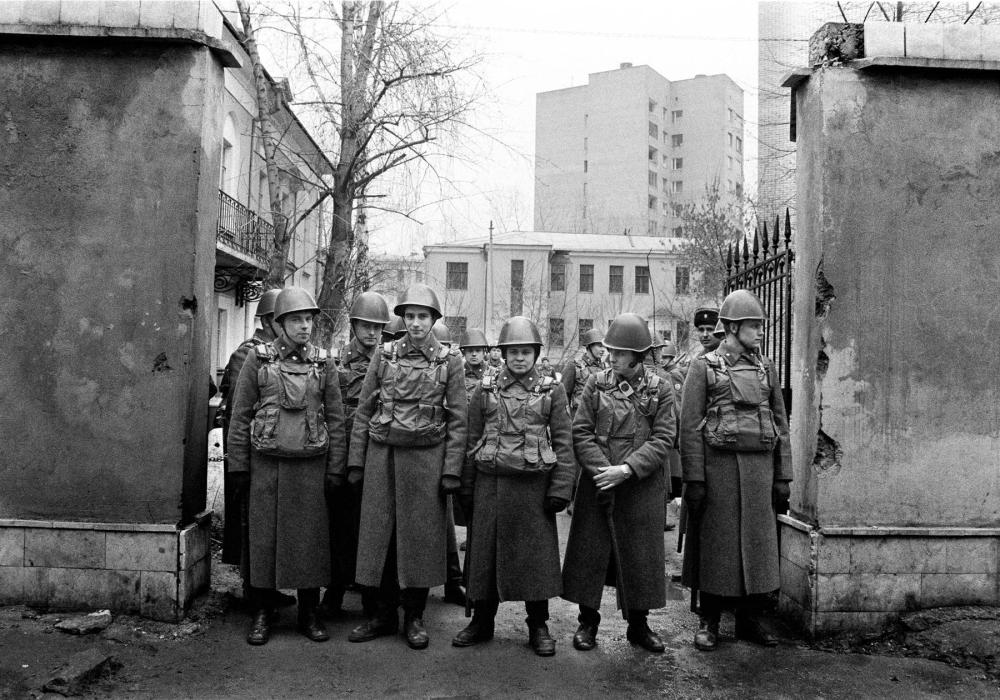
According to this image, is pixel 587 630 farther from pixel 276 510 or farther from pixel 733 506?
pixel 276 510

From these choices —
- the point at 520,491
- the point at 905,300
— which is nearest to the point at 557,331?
the point at 905,300

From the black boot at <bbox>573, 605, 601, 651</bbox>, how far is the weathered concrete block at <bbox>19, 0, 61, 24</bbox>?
5175 mm

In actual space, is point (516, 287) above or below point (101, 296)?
above

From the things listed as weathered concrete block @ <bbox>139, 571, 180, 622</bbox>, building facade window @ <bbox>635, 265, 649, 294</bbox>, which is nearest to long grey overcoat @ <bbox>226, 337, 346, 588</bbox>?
weathered concrete block @ <bbox>139, 571, 180, 622</bbox>

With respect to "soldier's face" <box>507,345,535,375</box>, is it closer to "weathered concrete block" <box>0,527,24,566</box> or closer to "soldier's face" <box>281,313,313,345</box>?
"soldier's face" <box>281,313,313,345</box>

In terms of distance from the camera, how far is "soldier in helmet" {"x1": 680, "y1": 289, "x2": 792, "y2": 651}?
4809 mm

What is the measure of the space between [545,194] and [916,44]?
4723 cm

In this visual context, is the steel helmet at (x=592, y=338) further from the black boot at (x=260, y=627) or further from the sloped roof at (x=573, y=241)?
the sloped roof at (x=573, y=241)

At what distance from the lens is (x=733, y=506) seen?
4848mm

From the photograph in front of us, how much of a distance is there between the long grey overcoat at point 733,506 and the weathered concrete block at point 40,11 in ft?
15.8

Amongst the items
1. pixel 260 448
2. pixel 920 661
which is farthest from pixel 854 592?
pixel 260 448

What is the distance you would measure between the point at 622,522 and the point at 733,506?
72cm

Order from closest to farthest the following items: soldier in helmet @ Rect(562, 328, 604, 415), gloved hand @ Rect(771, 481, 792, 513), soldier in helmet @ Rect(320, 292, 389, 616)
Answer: gloved hand @ Rect(771, 481, 792, 513) → soldier in helmet @ Rect(320, 292, 389, 616) → soldier in helmet @ Rect(562, 328, 604, 415)

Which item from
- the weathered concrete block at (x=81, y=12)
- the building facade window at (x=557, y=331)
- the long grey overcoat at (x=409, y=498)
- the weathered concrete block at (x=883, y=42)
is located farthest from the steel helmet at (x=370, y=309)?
the building facade window at (x=557, y=331)
